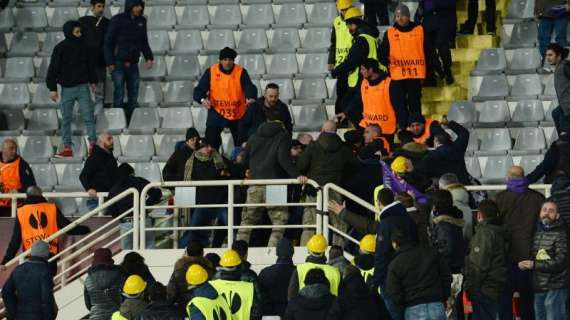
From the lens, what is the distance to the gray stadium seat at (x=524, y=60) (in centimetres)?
2661

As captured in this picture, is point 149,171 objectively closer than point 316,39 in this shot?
Yes

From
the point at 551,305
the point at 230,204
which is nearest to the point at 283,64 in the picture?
the point at 230,204

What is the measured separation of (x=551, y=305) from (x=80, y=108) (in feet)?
24.9

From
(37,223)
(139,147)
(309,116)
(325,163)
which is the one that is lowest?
(37,223)

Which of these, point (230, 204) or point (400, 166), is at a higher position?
point (400, 166)

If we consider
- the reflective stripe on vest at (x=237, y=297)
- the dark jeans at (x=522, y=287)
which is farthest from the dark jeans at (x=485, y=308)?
the reflective stripe on vest at (x=237, y=297)

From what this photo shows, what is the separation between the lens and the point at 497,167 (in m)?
24.8

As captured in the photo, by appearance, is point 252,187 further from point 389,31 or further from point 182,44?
point 182,44

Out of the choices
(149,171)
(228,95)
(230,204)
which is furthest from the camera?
(149,171)

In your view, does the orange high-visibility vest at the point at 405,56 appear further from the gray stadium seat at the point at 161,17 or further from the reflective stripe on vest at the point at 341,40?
the gray stadium seat at the point at 161,17

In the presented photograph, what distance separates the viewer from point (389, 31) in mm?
24938

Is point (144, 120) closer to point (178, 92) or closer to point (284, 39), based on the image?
point (178, 92)

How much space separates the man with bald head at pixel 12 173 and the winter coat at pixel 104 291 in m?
3.88

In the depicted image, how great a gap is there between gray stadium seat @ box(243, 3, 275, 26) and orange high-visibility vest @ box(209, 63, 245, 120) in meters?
3.46
